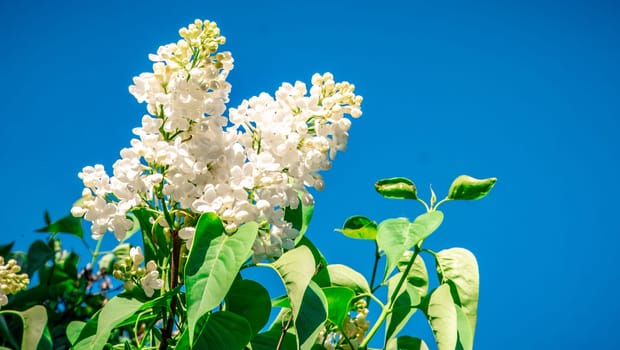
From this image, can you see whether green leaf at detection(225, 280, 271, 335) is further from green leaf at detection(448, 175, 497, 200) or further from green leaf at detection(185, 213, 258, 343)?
green leaf at detection(448, 175, 497, 200)

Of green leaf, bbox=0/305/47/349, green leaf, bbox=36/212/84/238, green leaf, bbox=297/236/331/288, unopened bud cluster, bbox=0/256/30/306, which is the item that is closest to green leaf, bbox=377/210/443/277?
green leaf, bbox=297/236/331/288

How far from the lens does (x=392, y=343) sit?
1156 mm

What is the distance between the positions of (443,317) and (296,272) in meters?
0.31

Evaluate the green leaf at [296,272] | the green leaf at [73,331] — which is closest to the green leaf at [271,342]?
the green leaf at [296,272]

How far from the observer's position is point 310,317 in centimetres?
91

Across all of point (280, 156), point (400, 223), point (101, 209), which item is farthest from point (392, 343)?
point (101, 209)

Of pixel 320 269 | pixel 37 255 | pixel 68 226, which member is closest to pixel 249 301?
pixel 320 269

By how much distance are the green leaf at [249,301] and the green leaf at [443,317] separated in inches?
11.9

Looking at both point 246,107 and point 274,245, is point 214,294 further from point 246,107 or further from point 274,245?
point 246,107

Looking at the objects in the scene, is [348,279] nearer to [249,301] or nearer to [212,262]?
[249,301]

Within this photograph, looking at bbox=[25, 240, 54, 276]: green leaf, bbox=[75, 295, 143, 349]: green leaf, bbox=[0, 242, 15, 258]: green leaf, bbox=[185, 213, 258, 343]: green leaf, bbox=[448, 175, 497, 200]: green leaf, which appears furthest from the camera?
bbox=[0, 242, 15, 258]: green leaf

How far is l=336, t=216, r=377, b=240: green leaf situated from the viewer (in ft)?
4.08

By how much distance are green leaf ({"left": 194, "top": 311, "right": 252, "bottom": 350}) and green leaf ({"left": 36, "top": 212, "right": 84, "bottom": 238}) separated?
118 cm

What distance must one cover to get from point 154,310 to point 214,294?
326 mm
